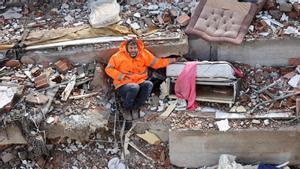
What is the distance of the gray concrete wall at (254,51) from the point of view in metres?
8.92

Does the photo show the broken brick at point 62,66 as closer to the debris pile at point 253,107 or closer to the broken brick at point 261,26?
the debris pile at point 253,107

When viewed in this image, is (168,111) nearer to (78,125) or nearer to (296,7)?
(78,125)

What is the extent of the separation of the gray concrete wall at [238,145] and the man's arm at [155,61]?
1.23 meters

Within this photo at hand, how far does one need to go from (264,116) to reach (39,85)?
359cm

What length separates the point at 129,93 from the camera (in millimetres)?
8453

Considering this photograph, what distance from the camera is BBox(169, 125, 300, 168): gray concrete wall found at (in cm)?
812

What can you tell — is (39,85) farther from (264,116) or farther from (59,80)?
(264,116)

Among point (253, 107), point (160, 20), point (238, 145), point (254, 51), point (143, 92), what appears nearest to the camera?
point (238, 145)

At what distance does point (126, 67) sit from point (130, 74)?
13 centimetres

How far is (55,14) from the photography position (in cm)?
995

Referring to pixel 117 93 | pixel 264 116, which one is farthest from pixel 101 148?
pixel 264 116

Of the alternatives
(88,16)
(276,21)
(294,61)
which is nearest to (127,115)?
(88,16)

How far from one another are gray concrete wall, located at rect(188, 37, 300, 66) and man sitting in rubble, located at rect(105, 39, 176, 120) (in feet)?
3.63

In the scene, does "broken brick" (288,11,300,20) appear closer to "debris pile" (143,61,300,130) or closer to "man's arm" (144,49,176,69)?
"debris pile" (143,61,300,130)
